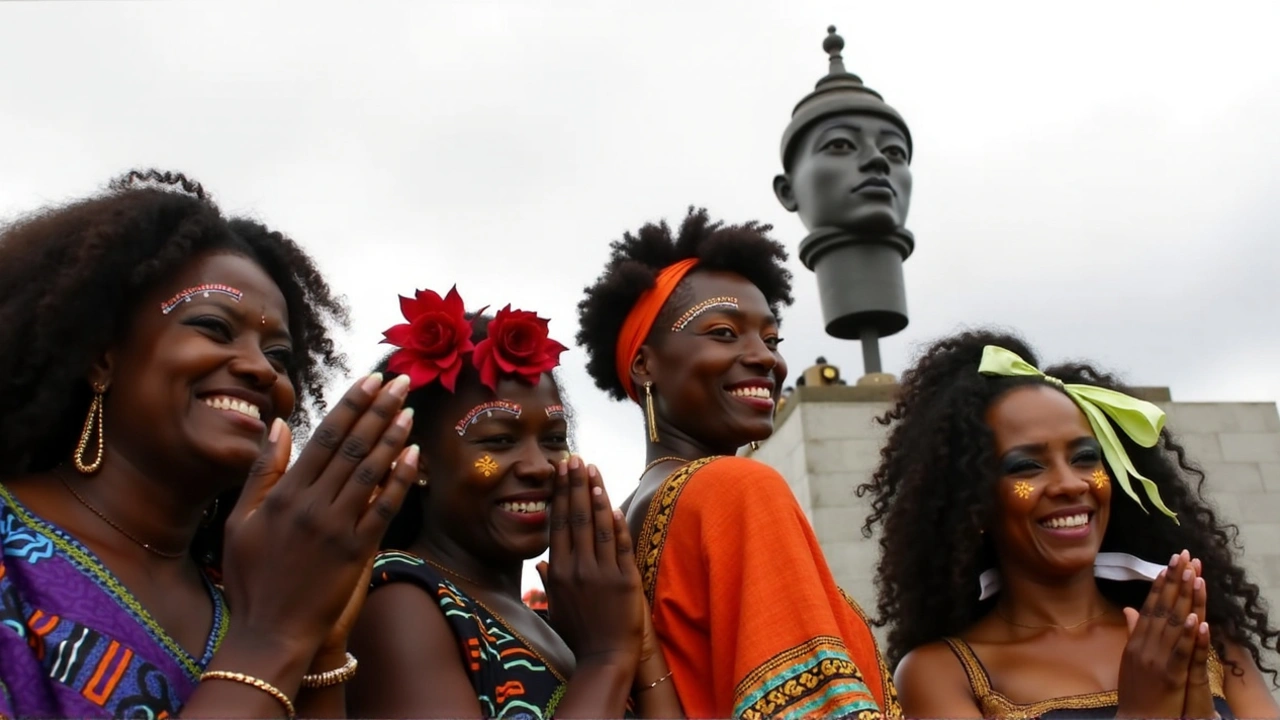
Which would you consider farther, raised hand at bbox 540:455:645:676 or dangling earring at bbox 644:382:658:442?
dangling earring at bbox 644:382:658:442

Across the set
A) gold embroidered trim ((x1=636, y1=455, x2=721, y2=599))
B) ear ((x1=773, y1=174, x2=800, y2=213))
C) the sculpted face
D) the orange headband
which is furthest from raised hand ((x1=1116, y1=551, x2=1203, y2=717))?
ear ((x1=773, y1=174, x2=800, y2=213))

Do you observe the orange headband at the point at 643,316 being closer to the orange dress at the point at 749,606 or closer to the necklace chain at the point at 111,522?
the orange dress at the point at 749,606

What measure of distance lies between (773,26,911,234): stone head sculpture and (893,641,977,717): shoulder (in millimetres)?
6271

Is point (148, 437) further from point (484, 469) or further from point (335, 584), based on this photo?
point (484, 469)

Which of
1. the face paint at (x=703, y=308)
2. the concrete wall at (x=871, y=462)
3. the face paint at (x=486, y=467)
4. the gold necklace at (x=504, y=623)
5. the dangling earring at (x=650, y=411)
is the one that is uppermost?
the concrete wall at (x=871, y=462)

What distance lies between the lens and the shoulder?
136 inches

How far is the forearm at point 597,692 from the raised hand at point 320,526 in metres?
0.68

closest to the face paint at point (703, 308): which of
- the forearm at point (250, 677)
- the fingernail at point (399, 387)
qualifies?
the fingernail at point (399, 387)

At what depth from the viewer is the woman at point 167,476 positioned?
2.01 meters

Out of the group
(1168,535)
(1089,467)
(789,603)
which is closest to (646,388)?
(789,603)

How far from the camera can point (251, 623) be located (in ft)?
6.56

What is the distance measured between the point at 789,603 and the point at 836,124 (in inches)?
291

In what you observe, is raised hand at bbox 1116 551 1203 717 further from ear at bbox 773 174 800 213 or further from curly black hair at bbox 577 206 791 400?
ear at bbox 773 174 800 213

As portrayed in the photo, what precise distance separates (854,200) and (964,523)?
6.07m
